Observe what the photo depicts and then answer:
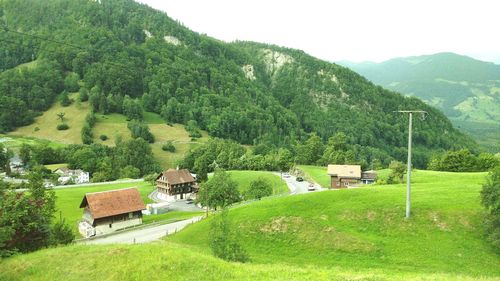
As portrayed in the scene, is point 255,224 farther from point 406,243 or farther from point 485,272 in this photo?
point 485,272

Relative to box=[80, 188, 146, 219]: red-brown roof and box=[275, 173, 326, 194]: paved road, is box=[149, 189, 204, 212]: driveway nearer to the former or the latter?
box=[80, 188, 146, 219]: red-brown roof

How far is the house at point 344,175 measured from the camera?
91.9 m

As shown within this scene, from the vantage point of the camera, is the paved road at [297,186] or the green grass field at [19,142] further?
the green grass field at [19,142]

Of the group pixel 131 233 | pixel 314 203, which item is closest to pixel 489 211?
pixel 314 203

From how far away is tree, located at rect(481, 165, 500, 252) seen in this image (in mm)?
33281

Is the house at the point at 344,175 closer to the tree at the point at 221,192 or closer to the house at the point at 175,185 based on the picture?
the tree at the point at 221,192

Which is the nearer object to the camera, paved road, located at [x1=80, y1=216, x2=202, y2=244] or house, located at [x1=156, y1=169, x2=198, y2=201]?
paved road, located at [x1=80, y1=216, x2=202, y2=244]

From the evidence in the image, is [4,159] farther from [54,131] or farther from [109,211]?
[109,211]

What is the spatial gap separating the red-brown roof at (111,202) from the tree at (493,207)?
5697 cm

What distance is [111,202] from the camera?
67.9 meters

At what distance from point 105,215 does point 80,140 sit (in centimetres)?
12840

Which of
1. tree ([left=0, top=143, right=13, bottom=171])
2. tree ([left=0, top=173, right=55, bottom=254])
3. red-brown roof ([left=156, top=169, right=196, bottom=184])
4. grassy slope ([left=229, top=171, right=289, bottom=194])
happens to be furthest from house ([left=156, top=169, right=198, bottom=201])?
tree ([left=0, top=173, right=55, bottom=254])

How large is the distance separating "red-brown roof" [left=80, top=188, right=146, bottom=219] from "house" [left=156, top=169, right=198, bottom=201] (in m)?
37.7

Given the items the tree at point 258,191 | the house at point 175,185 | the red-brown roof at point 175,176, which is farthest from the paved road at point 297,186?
the red-brown roof at point 175,176
